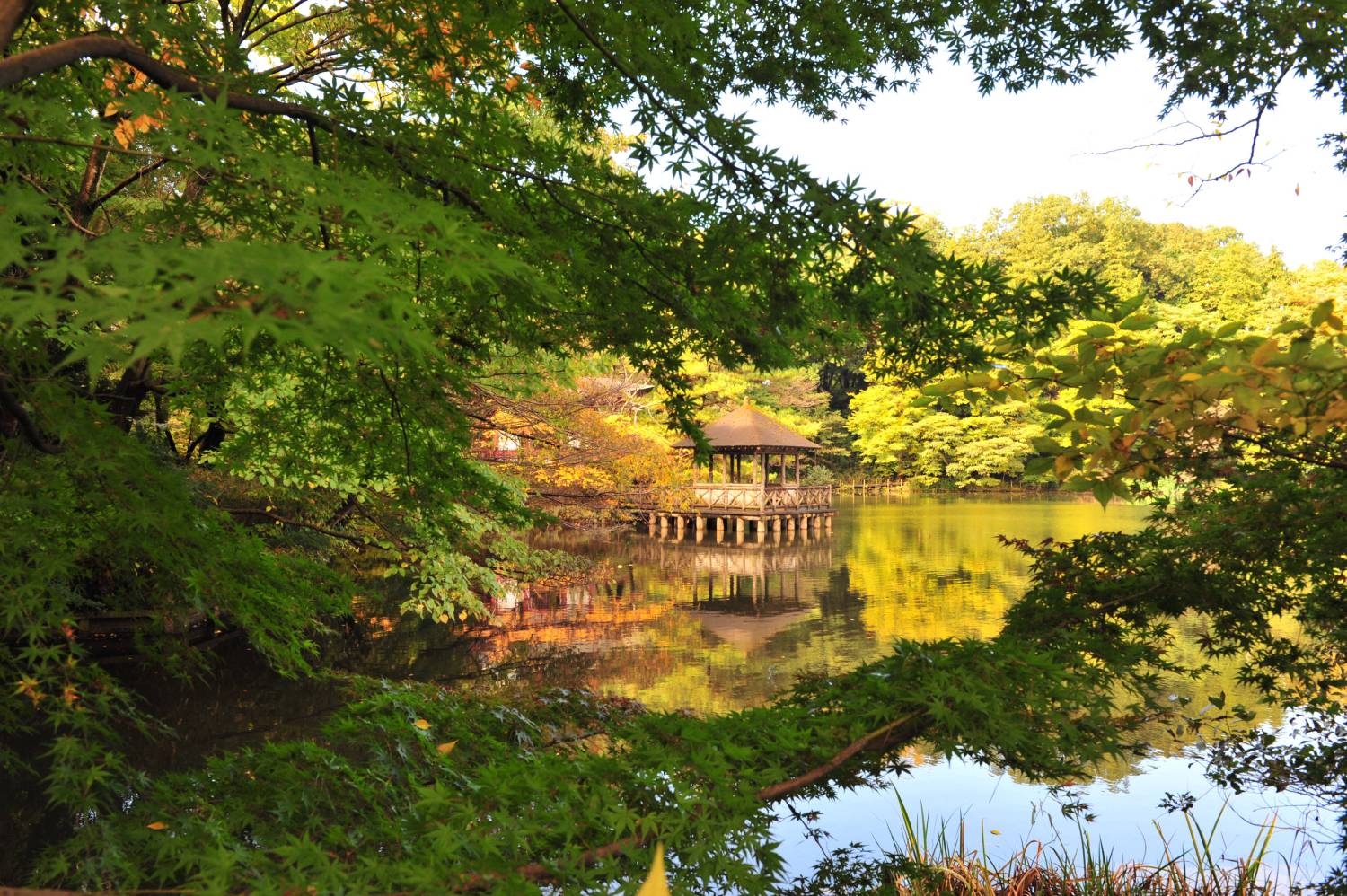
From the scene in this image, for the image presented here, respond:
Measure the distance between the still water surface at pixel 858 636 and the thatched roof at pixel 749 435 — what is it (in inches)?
107

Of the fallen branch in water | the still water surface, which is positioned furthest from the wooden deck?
the fallen branch in water

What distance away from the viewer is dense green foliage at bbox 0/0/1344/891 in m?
1.67

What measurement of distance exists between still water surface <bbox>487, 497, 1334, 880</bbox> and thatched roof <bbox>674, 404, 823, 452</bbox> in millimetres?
2722

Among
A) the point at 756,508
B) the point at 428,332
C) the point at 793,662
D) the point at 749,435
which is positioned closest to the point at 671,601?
the point at 793,662

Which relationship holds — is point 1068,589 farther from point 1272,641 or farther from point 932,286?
point 932,286

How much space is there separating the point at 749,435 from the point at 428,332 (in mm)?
22823

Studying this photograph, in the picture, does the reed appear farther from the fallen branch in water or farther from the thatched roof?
the thatched roof

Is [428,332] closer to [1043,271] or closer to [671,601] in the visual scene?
→ [671,601]

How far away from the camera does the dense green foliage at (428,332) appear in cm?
167

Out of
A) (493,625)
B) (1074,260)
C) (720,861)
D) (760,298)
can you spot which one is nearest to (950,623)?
(493,625)

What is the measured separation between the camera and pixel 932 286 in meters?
2.70

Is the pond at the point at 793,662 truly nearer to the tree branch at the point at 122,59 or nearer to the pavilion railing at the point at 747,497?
the pavilion railing at the point at 747,497

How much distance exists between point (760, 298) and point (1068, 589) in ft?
6.08

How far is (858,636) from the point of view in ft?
40.8
